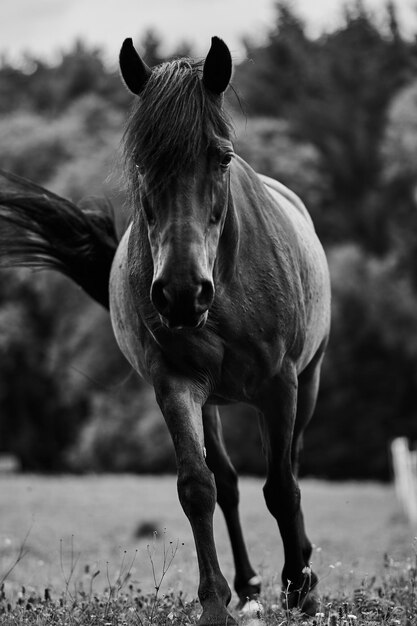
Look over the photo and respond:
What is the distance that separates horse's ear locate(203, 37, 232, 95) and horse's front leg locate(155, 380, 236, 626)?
4.20ft

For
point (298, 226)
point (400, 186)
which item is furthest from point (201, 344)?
point (400, 186)

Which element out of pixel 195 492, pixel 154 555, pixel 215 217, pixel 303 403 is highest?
pixel 215 217

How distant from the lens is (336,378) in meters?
31.7

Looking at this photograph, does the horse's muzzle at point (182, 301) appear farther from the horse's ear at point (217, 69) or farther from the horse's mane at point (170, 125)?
the horse's ear at point (217, 69)

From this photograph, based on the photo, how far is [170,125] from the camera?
375 cm

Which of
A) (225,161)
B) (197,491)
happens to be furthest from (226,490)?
(225,161)

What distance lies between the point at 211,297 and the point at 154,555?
7.72m

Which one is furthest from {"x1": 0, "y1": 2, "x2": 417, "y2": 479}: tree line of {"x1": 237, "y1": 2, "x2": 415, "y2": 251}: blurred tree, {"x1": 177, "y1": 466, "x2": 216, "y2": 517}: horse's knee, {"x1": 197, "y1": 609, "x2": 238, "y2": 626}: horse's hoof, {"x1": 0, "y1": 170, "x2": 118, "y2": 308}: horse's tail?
{"x1": 197, "y1": 609, "x2": 238, "y2": 626}: horse's hoof

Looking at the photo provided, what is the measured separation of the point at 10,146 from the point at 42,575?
28555mm

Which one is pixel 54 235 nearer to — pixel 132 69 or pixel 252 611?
pixel 132 69

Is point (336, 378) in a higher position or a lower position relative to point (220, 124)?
higher

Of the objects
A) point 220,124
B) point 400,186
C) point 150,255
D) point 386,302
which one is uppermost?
point 400,186

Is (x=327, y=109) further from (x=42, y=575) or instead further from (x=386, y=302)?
(x=42, y=575)

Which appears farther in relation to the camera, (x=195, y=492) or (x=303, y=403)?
(x=303, y=403)
